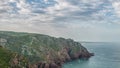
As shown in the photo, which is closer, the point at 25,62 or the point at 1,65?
the point at 1,65

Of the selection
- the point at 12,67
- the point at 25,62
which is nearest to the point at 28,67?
the point at 25,62

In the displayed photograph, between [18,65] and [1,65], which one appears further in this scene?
[18,65]

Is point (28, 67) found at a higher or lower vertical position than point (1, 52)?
lower

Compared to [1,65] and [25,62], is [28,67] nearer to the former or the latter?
[25,62]

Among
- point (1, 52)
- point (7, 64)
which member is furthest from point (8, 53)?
point (7, 64)

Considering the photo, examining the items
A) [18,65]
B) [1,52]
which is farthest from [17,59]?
[1,52]

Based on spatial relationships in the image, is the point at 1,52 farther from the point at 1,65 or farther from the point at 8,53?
the point at 1,65

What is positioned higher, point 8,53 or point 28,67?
point 8,53

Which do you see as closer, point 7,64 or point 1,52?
point 7,64
